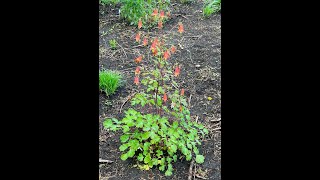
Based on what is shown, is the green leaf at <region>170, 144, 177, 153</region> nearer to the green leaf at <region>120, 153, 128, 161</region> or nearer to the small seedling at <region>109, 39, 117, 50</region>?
the green leaf at <region>120, 153, 128, 161</region>

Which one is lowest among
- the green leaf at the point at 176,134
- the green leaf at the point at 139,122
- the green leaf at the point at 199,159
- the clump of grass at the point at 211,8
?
the green leaf at the point at 199,159

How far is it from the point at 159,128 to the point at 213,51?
203 cm

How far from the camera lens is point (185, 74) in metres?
3.88

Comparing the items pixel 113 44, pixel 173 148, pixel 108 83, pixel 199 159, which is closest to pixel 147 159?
pixel 173 148

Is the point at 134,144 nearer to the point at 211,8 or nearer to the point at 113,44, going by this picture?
the point at 113,44

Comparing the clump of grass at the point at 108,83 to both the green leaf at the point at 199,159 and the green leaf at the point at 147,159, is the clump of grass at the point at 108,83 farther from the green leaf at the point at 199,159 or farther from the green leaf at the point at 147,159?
the green leaf at the point at 199,159

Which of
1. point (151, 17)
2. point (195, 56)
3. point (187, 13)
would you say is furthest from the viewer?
point (187, 13)

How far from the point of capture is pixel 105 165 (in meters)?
2.57

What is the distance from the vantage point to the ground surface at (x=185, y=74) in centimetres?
257

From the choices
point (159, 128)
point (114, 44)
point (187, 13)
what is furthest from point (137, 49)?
point (159, 128)

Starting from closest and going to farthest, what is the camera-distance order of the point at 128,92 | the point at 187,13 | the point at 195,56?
the point at 128,92 < the point at 195,56 < the point at 187,13

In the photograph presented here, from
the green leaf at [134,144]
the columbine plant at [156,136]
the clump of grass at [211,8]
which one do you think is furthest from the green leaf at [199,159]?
the clump of grass at [211,8]

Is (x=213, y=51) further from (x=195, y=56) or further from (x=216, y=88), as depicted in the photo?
(x=216, y=88)

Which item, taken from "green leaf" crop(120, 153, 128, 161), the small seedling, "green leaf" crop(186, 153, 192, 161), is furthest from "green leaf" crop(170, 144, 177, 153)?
the small seedling
